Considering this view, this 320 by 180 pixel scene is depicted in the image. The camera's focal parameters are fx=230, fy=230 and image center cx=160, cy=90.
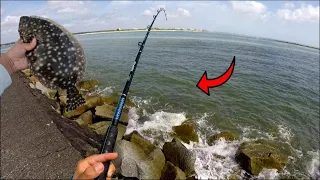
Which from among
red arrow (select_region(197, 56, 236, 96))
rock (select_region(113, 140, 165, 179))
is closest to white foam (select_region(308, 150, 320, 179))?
rock (select_region(113, 140, 165, 179))

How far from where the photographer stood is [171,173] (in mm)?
9234

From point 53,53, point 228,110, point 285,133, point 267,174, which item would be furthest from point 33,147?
point 285,133

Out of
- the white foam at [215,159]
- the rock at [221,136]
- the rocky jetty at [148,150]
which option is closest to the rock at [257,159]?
the rocky jetty at [148,150]

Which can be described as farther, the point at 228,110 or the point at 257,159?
the point at 228,110

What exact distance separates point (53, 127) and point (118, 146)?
3.16 meters

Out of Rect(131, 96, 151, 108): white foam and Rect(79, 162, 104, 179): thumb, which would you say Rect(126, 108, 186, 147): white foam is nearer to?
Rect(131, 96, 151, 108): white foam

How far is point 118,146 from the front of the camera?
9312 mm

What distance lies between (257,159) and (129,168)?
639cm

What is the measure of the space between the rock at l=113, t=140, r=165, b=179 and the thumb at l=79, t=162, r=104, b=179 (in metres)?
7.07

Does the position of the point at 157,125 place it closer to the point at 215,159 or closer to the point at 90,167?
the point at 215,159

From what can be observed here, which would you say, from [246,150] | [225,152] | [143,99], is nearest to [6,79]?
[246,150]

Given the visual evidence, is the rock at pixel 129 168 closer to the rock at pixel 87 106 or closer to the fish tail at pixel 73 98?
the fish tail at pixel 73 98

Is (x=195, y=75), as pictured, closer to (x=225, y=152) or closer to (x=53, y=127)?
(x=225, y=152)

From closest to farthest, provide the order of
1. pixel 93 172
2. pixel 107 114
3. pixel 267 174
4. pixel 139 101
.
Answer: pixel 93 172 → pixel 267 174 → pixel 107 114 → pixel 139 101
